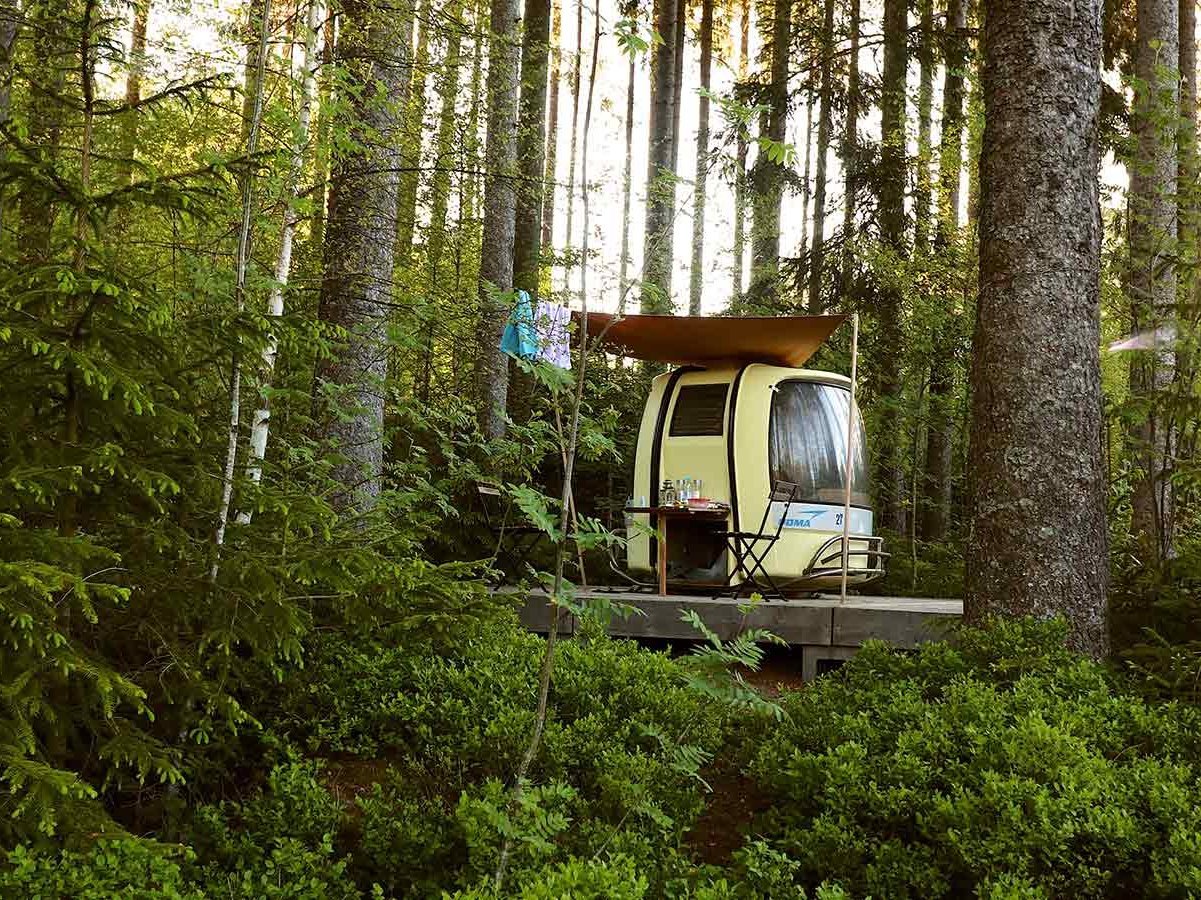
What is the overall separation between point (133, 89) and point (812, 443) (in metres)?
10.4

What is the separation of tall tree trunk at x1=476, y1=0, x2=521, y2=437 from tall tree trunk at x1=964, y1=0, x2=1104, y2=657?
5191mm

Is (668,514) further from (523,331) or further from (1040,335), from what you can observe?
(1040,335)

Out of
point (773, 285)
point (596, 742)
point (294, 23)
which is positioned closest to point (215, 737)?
point (596, 742)

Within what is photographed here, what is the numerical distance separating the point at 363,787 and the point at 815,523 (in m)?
5.56

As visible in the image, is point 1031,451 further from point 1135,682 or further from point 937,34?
point 937,34

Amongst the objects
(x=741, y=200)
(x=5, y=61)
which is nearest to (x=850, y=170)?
(x=741, y=200)

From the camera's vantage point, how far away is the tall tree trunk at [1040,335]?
15.4 ft

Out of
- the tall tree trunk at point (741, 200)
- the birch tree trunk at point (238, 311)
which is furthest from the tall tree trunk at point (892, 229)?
the birch tree trunk at point (238, 311)

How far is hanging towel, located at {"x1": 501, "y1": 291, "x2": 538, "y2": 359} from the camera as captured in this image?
4490 mm

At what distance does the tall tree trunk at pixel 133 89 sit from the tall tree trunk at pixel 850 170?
797cm

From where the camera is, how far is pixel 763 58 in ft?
51.1

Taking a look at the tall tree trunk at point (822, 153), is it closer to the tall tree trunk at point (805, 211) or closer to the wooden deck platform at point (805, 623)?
the tall tree trunk at point (805, 211)

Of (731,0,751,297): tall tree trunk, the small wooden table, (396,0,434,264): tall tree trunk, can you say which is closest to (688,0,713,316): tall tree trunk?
(731,0,751,297): tall tree trunk

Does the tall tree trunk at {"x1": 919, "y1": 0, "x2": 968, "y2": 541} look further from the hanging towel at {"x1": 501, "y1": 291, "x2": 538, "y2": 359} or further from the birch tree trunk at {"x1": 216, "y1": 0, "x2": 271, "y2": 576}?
the birch tree trunk at {"x1": 216, "y1": 0, "x2": 271, "y2": 576}
